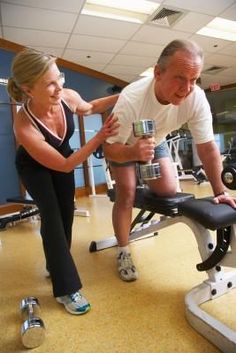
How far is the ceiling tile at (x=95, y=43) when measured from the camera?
420 centimetres

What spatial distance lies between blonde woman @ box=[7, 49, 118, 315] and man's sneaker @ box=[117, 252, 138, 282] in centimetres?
27

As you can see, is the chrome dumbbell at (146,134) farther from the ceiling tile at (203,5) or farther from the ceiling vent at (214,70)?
the ceiling vent at (214,70)

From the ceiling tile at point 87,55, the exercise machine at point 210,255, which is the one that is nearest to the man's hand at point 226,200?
the exercise machine at point 210,255

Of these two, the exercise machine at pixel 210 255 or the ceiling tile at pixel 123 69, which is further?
the ceiling tile at pixel 123 69

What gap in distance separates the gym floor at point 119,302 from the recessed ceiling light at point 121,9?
2.82m

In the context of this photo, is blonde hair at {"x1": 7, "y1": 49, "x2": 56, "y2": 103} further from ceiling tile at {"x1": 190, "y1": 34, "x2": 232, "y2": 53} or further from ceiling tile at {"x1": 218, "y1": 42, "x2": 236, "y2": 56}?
ceiling tile at {"x1": 218, "y1": 42, "x2": 236, "y2": 56}

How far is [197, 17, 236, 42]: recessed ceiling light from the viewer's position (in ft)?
13.6

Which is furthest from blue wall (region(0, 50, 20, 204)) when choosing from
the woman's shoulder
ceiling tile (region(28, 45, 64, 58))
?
the woman's shoulder

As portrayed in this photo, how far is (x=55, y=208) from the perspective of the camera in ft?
3.91

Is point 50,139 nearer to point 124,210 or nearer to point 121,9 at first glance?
point 124,210

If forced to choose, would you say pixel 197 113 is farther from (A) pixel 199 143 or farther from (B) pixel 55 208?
(B) pixel 55 208

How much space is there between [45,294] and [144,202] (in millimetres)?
631

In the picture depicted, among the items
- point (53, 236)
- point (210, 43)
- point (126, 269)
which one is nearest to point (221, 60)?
point (210, 43)

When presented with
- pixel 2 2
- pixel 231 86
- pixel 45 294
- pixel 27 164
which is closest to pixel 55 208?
pixel 27 164
